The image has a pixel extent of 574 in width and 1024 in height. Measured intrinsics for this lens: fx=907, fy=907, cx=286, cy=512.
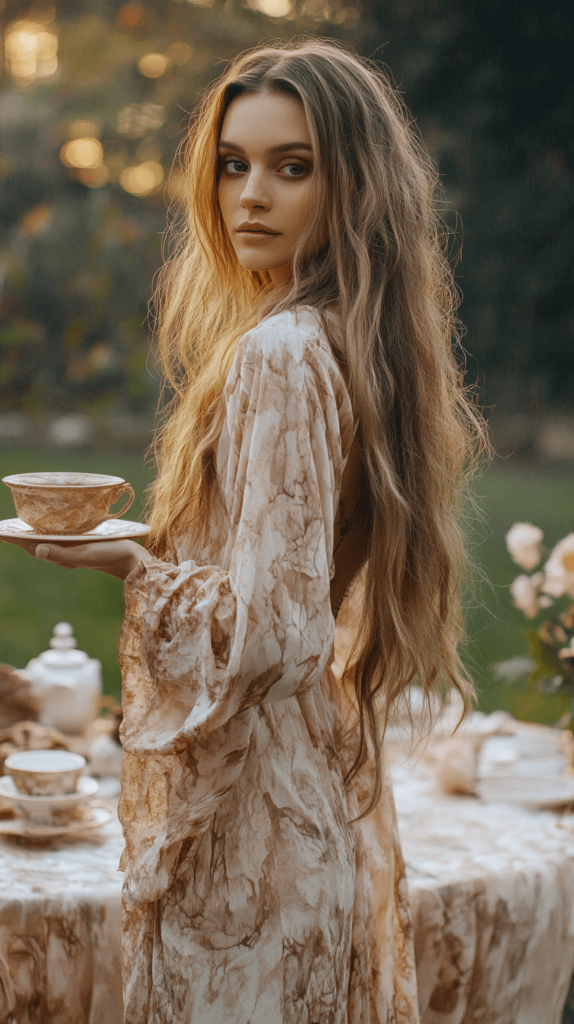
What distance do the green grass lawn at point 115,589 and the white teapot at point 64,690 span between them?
56.0 inches

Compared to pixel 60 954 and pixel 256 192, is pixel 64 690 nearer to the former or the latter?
pixel 60 954

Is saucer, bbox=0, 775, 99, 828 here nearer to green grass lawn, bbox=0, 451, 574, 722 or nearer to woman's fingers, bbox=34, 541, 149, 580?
woman's fingers, bbox=34, 541, 149, 580

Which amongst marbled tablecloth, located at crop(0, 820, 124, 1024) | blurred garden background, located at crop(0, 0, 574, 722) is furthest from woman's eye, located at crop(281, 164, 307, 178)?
blurred garden background, located at crop(0, 0, 574, 722)

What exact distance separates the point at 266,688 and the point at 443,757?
112 cm

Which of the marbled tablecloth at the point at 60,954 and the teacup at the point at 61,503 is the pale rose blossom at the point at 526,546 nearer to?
the marbled tablecloth at the point at 60,954

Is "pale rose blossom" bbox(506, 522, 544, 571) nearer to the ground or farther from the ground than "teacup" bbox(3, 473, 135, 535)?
nearer to the ground

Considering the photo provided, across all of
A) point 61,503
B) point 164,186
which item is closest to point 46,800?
point 61,503

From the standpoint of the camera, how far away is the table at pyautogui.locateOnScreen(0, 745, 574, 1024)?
1.32m

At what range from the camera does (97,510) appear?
934 millimetres

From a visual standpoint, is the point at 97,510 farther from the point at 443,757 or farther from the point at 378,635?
the point at 443,757

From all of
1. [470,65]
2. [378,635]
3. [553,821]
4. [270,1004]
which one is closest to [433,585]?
[378,635]

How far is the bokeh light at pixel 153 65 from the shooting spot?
6457mm

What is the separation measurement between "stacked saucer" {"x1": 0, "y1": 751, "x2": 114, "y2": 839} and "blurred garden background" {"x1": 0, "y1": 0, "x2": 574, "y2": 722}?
15.9 ft

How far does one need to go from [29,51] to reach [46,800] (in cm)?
659
